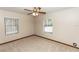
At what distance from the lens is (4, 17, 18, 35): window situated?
2.86 ft

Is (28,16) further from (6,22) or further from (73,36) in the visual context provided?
(73,36)

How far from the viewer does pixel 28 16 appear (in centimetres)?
105

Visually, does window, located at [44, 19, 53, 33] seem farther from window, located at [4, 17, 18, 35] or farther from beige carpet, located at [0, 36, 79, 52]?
window, located at [4, 17, 18, 35]

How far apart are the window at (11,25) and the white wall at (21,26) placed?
0.13ft

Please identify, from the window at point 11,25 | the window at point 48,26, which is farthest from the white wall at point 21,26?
the window at point 48,26

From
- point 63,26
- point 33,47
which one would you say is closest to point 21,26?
point 33,47

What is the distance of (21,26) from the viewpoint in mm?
1027

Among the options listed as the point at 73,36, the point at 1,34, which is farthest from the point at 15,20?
the point at 73,36

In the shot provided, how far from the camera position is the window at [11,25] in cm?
87

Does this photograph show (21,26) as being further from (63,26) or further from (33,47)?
(63,26)

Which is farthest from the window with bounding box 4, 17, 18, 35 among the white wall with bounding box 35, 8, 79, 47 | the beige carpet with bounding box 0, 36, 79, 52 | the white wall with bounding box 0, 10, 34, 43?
the white wall with bounding box 35, 8, 79, 47

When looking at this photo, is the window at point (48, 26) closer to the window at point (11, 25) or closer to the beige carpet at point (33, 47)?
the beige carpet at point (33, 47)
